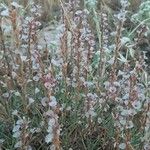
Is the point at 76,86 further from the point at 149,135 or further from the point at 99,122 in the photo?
the point at 149,135

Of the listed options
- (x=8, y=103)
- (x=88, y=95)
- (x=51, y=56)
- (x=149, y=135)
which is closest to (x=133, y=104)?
(x=149, y=135)

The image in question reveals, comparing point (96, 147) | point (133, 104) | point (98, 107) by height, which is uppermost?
point (133, 104)

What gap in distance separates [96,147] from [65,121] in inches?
6.6

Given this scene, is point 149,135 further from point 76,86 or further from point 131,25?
point 131,25

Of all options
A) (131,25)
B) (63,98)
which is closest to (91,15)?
(131,25)

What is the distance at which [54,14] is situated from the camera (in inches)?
134

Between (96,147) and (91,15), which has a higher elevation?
(91,15)

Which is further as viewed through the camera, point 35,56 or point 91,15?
point 91,15

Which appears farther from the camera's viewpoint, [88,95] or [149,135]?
[88,95]

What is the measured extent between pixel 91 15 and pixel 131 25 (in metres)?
0.30

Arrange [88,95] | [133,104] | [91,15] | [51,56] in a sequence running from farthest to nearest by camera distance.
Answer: [91,15] → [51,56] → [88,95] → [133,104]

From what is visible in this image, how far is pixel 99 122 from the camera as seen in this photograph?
1875 millimetres

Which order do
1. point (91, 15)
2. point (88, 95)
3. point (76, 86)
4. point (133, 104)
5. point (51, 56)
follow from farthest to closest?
1. point (91, 15)
2. point (51, 56)
3. point (76, 86)
4. point (88, 95)
5. point (133, 104)

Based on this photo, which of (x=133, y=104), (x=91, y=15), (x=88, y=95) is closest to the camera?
(x=133, y=104)
